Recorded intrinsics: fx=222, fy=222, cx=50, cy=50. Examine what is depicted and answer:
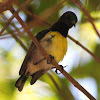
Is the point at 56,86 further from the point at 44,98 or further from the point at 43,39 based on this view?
the point at 43,39

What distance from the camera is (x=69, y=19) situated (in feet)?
11.7

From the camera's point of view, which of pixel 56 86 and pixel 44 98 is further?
pixel 44 98

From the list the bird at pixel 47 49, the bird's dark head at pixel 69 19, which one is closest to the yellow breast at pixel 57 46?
the bird at pixel 47 49

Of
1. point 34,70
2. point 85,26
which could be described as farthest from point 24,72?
point 85,26

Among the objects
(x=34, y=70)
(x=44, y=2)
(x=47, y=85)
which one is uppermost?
(x=44, y=2)

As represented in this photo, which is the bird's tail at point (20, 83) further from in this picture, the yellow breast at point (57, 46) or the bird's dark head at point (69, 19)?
the bird's dark head at point (69, 19)

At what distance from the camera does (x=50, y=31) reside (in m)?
3.39

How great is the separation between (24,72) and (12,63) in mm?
378

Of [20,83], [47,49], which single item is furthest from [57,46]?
[20,83]

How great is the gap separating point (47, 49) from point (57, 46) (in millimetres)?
152

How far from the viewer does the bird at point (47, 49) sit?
10.6ft

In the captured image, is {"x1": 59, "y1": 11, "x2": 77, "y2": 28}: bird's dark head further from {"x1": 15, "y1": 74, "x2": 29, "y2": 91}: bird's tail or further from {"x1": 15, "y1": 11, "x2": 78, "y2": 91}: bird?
{"x1": 15, "y1": 74, "x2": 29, "y2": 91}: bird's tail

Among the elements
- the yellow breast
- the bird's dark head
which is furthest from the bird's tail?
the bird's dark head

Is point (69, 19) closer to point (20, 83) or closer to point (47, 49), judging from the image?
point (47, 49)
